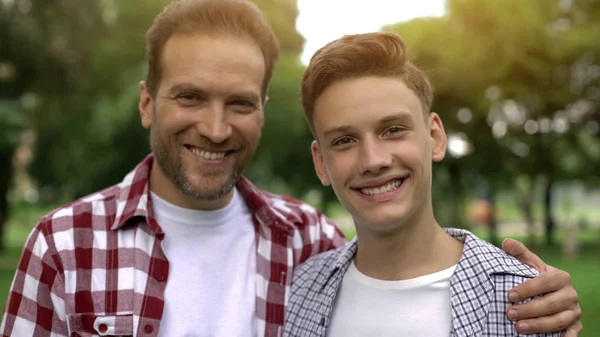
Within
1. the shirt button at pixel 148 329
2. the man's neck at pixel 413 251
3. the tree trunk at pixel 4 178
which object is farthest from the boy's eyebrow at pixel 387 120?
the tree trunk at pixel 4 178

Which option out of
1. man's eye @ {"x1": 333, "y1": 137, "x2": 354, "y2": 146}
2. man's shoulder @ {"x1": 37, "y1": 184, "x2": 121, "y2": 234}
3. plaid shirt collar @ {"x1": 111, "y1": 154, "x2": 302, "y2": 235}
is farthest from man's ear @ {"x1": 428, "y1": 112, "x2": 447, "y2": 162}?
man's shoulder @ {"x1": 37, "y1": 184, "x2": 121, "y2": 234}

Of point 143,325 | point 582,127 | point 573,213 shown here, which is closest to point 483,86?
point 582,127

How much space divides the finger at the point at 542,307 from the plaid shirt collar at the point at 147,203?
52.0 inches

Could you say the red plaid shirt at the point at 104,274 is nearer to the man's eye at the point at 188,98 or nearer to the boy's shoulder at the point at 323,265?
the boy's shoulder at the point at 323,265

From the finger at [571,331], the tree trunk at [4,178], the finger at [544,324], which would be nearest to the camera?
the finger at [544,324]

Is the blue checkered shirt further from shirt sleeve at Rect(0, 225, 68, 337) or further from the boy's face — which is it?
shirt sleeve at Rect(0, 225, 68, 337)

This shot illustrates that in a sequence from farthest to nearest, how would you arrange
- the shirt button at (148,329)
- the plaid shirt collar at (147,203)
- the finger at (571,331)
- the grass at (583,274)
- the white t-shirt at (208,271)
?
the grass at (583,274) → the plaid shirt collar at (147,203) → the white t-shirt at (208,271) → the shirt button at (148,329) → the finger at (571,331)

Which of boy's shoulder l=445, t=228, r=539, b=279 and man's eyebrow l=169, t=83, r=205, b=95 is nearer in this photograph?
boy's shoulder l=445, t=228, r=539, b=279

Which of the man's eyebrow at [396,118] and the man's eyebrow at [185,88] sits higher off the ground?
the man's eyebrow at [185,88]

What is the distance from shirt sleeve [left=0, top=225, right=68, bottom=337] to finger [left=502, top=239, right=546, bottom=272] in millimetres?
1979

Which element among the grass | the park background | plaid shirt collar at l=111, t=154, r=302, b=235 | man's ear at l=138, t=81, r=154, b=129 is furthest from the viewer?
the park background

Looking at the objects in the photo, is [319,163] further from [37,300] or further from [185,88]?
[37,300]

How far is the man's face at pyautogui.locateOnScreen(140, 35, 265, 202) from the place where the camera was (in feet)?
10.2

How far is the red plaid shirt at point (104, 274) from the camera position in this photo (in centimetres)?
284
